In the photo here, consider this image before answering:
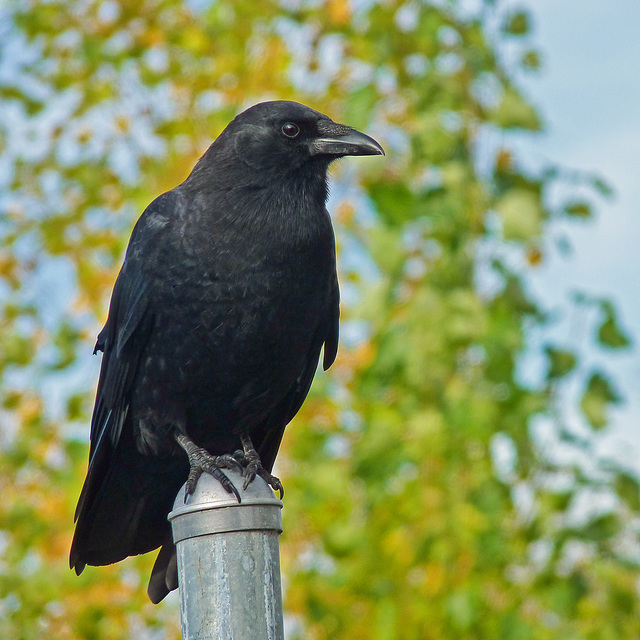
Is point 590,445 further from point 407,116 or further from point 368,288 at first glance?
point 407,116

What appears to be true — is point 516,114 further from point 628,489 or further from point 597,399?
point 628,489

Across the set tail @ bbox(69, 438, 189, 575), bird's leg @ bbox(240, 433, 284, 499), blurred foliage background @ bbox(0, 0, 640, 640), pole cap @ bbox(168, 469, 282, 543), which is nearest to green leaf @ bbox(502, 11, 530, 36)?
blurred foliage background @ bbox(0, 0, 640, 640)

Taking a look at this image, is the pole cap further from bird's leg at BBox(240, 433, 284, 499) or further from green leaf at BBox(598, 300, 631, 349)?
green leaf at BBox(598, 300, 631, 349)

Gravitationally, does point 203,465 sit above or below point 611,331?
below

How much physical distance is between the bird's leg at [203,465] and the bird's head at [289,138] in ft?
2.66

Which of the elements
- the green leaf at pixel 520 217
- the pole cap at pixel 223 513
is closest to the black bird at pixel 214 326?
the pole cap at pixel 223 513

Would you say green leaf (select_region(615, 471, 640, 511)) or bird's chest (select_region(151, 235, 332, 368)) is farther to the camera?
green leaf (select_region(615, 471, 640, 511))

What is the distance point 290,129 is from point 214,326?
2.33 feet

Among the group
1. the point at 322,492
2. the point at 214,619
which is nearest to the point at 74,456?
the point at 322,492

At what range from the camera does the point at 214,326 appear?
2.21 m

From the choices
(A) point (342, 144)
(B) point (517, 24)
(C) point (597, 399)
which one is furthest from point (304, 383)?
(B) point (517, 24)

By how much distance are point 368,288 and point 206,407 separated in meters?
1.53

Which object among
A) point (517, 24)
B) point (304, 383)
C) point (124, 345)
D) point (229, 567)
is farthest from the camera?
point (517, 24)

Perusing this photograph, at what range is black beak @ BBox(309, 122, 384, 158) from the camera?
255 cm
